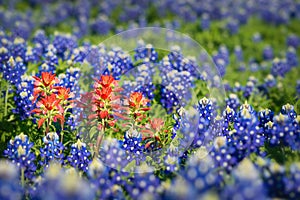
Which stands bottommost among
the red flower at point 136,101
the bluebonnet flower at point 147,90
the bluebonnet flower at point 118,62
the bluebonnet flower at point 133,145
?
the bluebonnet flower at point 133,145

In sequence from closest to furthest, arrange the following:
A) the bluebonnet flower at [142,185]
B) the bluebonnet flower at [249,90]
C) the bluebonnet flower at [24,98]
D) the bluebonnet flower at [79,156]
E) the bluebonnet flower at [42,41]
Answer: the bluebonnet flower at [142,185], the bluebonnet flower at [79,156], the bluebonnet flower at [24,98], the bluebonnet flower at [249,90], the bluebonnet flower at [42,41]

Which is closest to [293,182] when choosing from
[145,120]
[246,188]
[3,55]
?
[246,188]

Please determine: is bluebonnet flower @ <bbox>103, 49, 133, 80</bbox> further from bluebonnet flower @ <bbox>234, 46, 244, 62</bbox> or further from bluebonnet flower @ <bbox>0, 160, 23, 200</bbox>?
bluebonnet flower @ <bbox>234, 46, 244, 62</bbox>

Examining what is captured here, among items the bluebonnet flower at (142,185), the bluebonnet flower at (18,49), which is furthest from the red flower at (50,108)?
the bluebonnet flower at (18,49)

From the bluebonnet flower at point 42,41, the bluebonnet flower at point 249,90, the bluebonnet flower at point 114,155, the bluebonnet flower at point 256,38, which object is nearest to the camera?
the bluebonnet flower at point 114,155

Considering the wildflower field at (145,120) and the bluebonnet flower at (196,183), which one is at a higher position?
the wildflower field at (145,120)

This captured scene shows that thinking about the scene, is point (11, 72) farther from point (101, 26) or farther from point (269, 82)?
point (101, 26)

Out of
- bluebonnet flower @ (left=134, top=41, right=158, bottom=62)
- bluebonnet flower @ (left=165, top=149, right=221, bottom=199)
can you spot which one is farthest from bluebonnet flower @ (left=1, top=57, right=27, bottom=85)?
bluebonnet flower @ (left=165, top=149, right=221, bottom=199)

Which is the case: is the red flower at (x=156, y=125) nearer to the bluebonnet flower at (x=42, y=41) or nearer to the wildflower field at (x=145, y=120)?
the wildflower field at (x=145, y=120)
